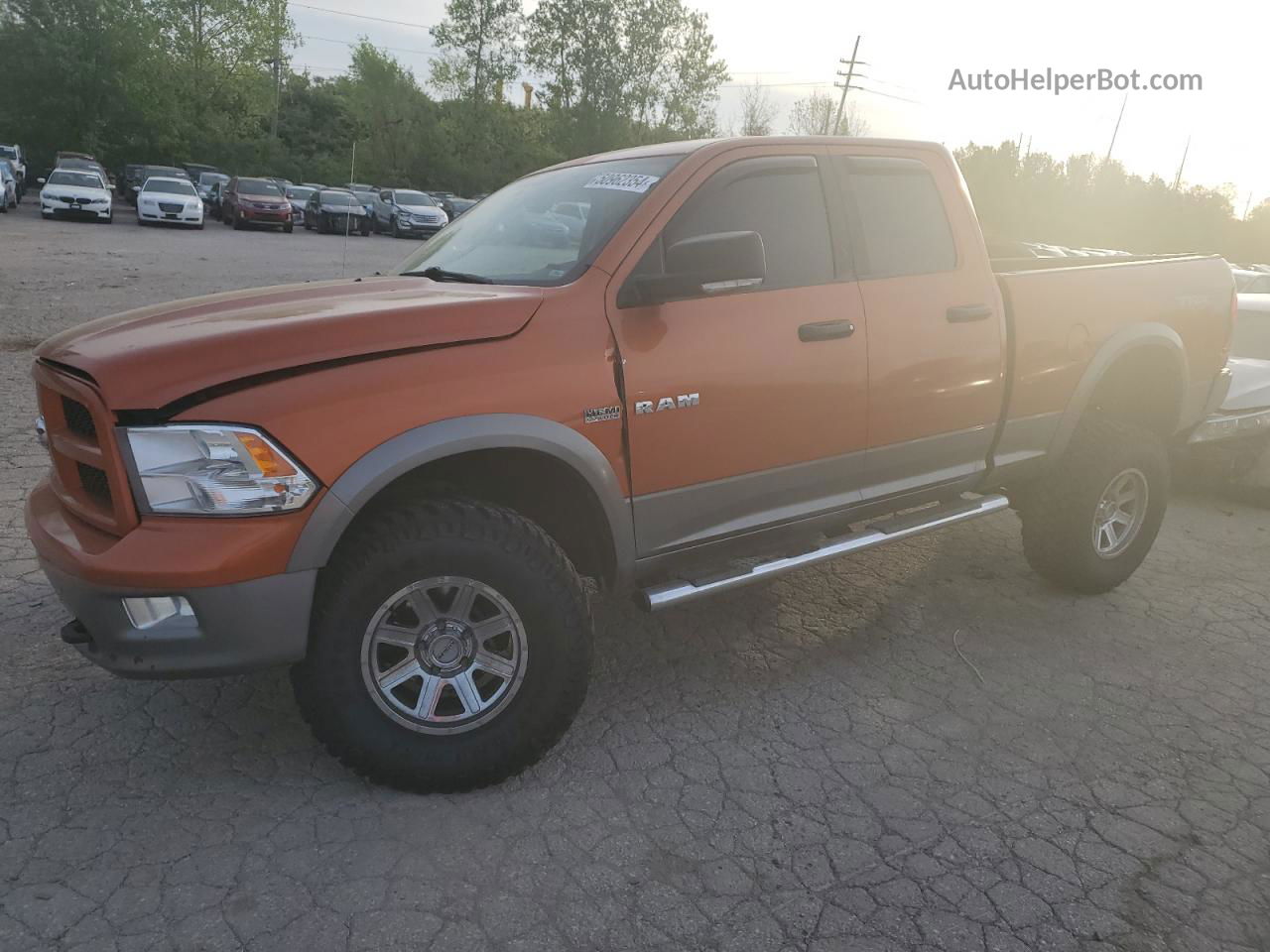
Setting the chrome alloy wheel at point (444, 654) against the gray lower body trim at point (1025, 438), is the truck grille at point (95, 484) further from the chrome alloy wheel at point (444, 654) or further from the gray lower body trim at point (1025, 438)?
the gray lower body trim at point (1025, 438)

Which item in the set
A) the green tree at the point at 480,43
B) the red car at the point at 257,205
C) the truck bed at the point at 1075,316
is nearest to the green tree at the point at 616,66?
the green tree at the point at 480,43

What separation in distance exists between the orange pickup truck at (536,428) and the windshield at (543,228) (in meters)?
0.02

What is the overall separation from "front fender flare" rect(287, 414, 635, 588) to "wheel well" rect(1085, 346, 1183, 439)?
9.82 feet

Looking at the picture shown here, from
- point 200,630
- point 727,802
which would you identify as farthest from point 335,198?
point 727,802

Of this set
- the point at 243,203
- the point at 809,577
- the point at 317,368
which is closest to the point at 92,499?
the point at 317,368

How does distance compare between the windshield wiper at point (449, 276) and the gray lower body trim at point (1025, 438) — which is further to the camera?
the gray lower body trim at point (1025, 438)

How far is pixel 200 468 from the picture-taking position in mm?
2564

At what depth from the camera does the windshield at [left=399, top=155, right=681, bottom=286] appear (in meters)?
3.40

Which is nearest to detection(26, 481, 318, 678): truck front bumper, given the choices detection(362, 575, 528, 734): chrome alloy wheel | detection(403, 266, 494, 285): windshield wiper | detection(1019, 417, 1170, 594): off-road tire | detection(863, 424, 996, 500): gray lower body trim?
detection(362, 575, 528, 734): chrome alloy wheel

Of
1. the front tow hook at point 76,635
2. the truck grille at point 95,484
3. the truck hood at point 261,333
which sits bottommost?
the front tow hook at point 76,635

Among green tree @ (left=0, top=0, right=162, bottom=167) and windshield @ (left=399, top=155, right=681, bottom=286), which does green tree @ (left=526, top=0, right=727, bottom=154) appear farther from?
windshield @ (left=399, top=155, right=681, bottom=286)

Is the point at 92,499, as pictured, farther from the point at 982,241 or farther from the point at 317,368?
the point at 982,241

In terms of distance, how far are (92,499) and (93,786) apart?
0.88 metres

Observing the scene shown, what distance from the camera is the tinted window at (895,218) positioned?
3891 millimetres
